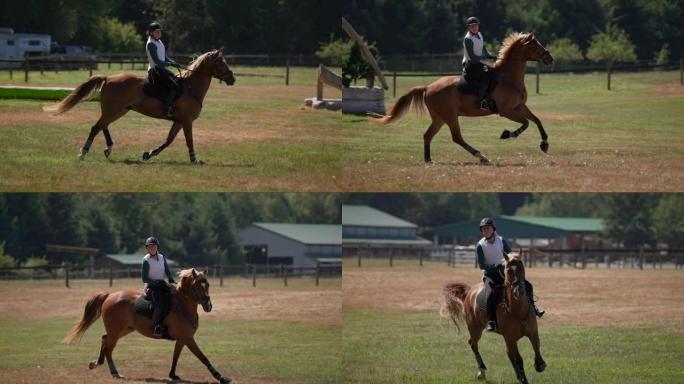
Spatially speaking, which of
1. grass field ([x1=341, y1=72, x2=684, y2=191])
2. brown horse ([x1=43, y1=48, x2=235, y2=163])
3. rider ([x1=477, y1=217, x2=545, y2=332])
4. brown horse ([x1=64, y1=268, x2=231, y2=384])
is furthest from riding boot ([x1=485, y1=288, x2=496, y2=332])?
brown horse ([x1=43, y1=48, x2=235, y2=163])

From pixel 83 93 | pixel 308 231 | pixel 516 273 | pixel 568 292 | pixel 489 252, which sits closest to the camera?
pixel 516 273

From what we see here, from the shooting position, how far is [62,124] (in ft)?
86.9

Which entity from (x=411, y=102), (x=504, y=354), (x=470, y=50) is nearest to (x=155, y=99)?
(x=411, y=102)

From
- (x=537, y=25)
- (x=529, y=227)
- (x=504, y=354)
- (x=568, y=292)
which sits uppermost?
(x=537, y=25)

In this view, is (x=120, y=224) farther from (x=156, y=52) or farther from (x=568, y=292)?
(x=156, y=52)

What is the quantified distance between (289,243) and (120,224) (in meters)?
A: 7.24

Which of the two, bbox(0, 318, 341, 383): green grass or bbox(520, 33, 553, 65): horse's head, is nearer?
bbox(0, 318, 341, 383): green grass

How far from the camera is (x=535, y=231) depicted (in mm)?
62688

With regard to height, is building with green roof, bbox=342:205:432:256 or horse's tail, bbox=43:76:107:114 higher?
horse's tail, bbox=43:76:107:114

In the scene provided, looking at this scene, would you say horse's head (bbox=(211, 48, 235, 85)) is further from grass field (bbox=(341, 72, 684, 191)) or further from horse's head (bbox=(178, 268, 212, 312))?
horse's head (bbox=(178, 268, 212, 312))

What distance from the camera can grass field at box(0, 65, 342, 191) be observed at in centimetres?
2062

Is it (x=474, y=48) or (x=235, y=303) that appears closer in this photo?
(x=474, y=48)

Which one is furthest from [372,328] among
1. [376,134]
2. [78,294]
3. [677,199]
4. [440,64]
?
[677,199]

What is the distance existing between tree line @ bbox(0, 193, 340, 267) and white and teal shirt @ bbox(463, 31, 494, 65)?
2535 cm
